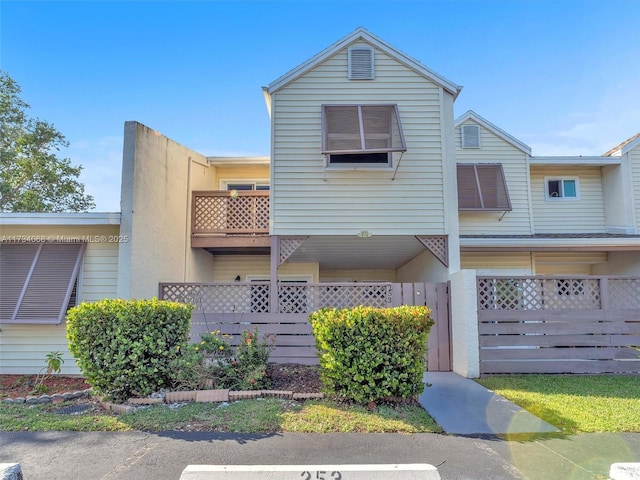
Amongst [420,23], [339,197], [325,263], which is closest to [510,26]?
[420,23]

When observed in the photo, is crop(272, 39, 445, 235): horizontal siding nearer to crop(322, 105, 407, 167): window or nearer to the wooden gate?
crop(322, 105, 407, 167): window

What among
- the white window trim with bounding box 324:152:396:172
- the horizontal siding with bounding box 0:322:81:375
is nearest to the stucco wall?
the horizontal siding with bounding box 0:322:81:375

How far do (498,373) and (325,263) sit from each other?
22.0 feet

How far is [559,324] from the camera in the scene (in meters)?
7.84

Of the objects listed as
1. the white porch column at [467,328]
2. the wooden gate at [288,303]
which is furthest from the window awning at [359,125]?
the white porch column at [467,328]

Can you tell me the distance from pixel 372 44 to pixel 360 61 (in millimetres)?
488

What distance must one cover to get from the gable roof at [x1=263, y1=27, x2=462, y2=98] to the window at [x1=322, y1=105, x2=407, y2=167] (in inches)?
42.0

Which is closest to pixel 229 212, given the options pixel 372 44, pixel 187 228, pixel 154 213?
pixel 187 228

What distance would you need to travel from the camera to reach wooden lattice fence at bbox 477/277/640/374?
768 cm

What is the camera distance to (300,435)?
14.3 ft

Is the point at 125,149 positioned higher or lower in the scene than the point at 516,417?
higher

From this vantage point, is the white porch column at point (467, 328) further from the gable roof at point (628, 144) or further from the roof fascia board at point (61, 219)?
the gable roof at point (628, 144)

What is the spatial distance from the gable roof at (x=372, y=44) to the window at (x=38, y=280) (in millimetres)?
5768

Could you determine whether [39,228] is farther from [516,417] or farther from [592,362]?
[592,362]
